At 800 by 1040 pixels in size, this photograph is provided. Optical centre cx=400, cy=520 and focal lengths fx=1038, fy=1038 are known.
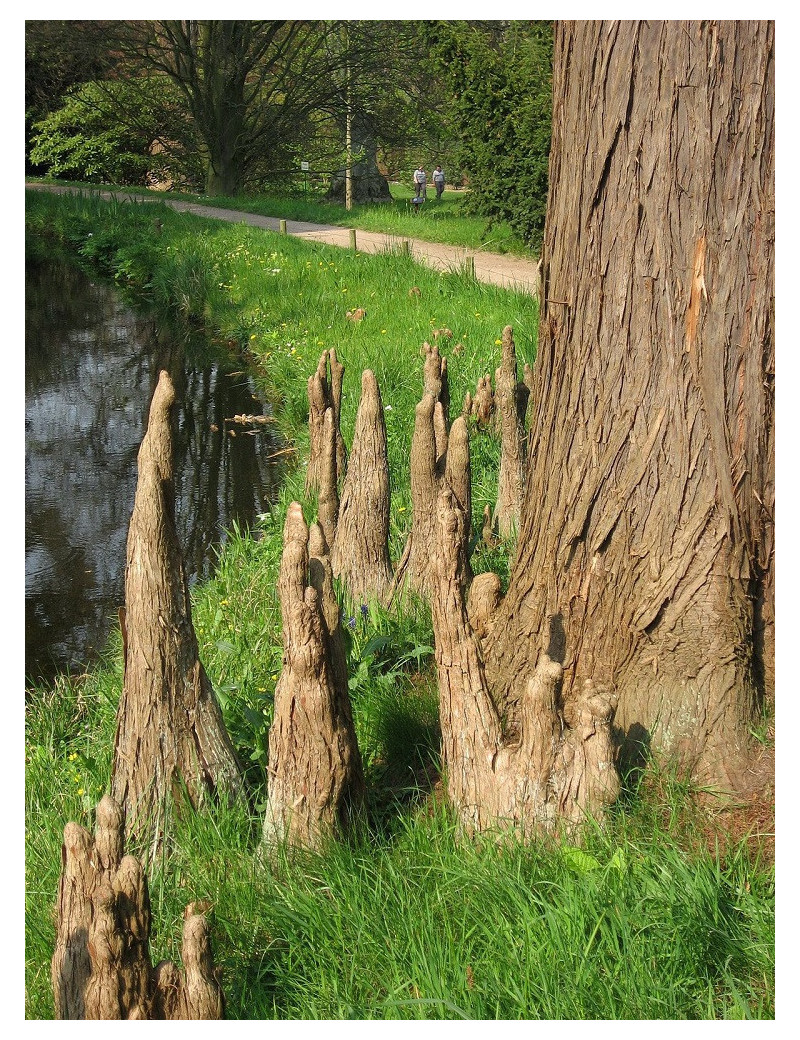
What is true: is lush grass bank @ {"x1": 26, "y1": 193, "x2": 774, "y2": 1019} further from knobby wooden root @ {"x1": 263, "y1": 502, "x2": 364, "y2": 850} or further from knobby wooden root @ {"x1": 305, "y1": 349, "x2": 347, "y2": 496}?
knobby wooden root @ {"x1": 305, "y1": 349, "x2": 347, "y2": 496}

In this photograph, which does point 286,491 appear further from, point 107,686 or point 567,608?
point 567,608

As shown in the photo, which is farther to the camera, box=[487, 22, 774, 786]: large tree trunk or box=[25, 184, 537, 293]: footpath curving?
box=[25, 184, 537, 293]: footpath curving

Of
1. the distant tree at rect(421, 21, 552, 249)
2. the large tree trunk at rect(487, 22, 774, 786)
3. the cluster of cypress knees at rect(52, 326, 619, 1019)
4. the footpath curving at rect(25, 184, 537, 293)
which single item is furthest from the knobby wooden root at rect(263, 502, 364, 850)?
the distant tree at rect(421, 21, 552, 249)

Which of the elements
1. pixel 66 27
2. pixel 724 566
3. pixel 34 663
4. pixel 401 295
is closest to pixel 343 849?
pixel 724 566

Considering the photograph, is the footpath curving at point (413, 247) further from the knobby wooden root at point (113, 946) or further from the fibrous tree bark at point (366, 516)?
the knobby wooden root at point (113, 946)

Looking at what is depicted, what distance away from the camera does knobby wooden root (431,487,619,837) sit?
2691 mm

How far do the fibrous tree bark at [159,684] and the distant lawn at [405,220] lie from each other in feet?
42.8

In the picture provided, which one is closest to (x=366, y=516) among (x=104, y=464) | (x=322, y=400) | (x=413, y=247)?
(x=322, y=400)

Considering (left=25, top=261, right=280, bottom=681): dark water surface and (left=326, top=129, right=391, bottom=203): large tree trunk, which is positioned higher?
(left=326, top=129, right=391, bottom=203): large tree trunk

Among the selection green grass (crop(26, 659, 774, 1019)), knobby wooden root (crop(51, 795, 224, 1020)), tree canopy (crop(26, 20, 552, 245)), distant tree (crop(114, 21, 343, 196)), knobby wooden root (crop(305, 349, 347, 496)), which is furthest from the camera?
distant tree (crop(114, 21, 343, 196))

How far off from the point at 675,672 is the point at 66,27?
26.8m

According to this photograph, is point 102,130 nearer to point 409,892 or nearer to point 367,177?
point 367,177

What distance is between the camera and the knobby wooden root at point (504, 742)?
2.69 m

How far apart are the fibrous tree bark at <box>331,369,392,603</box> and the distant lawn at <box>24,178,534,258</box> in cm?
1125
